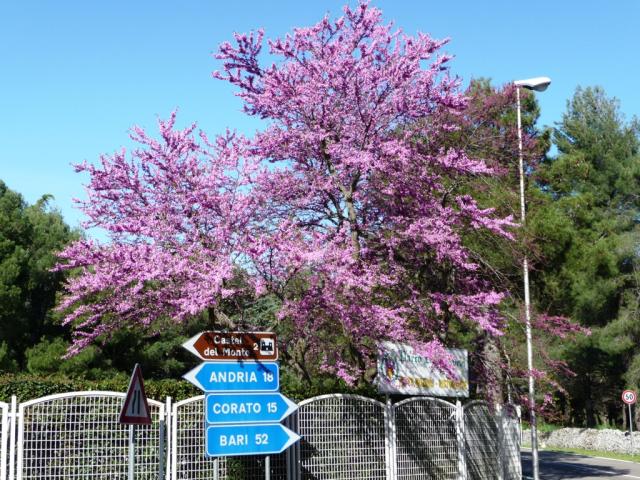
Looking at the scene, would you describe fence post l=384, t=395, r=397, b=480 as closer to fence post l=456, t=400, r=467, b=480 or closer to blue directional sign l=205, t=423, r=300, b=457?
fence post l=456, t=400, r=467, b=480

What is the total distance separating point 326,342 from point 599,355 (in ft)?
105

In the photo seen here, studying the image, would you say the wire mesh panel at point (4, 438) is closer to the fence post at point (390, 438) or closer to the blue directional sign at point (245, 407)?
the blue directional sign at point (245, 407)

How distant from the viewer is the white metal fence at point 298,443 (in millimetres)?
12219

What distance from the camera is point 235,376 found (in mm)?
9547

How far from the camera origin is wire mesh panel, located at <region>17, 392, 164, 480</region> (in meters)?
12.1

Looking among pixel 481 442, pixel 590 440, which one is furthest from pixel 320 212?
pixel 590 440

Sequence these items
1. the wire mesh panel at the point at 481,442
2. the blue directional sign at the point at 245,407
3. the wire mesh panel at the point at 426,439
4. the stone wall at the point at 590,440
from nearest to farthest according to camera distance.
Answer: the blue directional sign at the point at 245,407, the wire mesh panel at the point at 426,439, the wire mesh panel at the point at 481,442, the stone wall at the point at 590,440

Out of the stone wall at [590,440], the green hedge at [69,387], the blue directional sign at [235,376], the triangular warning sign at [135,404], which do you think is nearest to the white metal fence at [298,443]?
the green hedge at [69,387]

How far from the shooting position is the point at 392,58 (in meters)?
16.9

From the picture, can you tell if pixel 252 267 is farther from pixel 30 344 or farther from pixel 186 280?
pixel 30 344

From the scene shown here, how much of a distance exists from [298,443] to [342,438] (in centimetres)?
111

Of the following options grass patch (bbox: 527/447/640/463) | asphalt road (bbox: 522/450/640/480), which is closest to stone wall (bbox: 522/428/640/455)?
grass patch (bbox: 527/447/640/463)

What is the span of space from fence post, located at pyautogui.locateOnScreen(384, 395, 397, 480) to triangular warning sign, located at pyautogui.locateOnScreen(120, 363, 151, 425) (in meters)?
7.52

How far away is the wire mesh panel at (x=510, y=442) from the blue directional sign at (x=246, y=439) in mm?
11265
